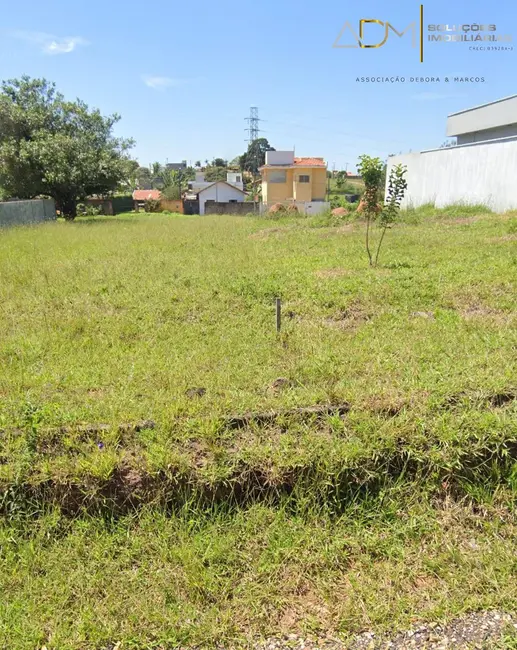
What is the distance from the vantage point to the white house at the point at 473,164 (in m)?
13.8

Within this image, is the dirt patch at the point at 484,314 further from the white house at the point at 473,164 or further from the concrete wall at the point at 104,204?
the concrete wall at the point at 104,204

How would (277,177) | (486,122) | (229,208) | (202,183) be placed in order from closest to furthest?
(486,122) < (229,208) < (277,177) < (202,183)

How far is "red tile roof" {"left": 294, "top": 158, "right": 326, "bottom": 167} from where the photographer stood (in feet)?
109

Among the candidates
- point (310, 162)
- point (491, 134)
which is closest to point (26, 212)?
point (491, 134)

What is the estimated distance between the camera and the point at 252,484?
2.39 m

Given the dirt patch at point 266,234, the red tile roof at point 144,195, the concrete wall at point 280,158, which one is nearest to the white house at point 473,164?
the dirt patch at point 266,234

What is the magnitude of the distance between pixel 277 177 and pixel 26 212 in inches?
826

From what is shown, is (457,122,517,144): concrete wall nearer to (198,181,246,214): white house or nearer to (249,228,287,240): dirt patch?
(249,228,287,240): dirt patch

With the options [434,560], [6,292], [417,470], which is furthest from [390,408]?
[6,292]

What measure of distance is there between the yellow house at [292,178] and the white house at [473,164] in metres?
10.2

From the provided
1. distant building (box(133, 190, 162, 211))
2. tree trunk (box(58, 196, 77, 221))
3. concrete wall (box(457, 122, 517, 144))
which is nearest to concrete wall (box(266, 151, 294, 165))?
distant building (box(133, 190, 162, 211))

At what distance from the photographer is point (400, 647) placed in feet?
5.54

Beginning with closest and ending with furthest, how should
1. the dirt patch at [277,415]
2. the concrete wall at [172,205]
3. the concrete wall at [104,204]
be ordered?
the dirt patch at [277,415], the concrete wall at [104,204], the concrete wall at [172,205]

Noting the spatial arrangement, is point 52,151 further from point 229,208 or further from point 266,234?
point 229,208
